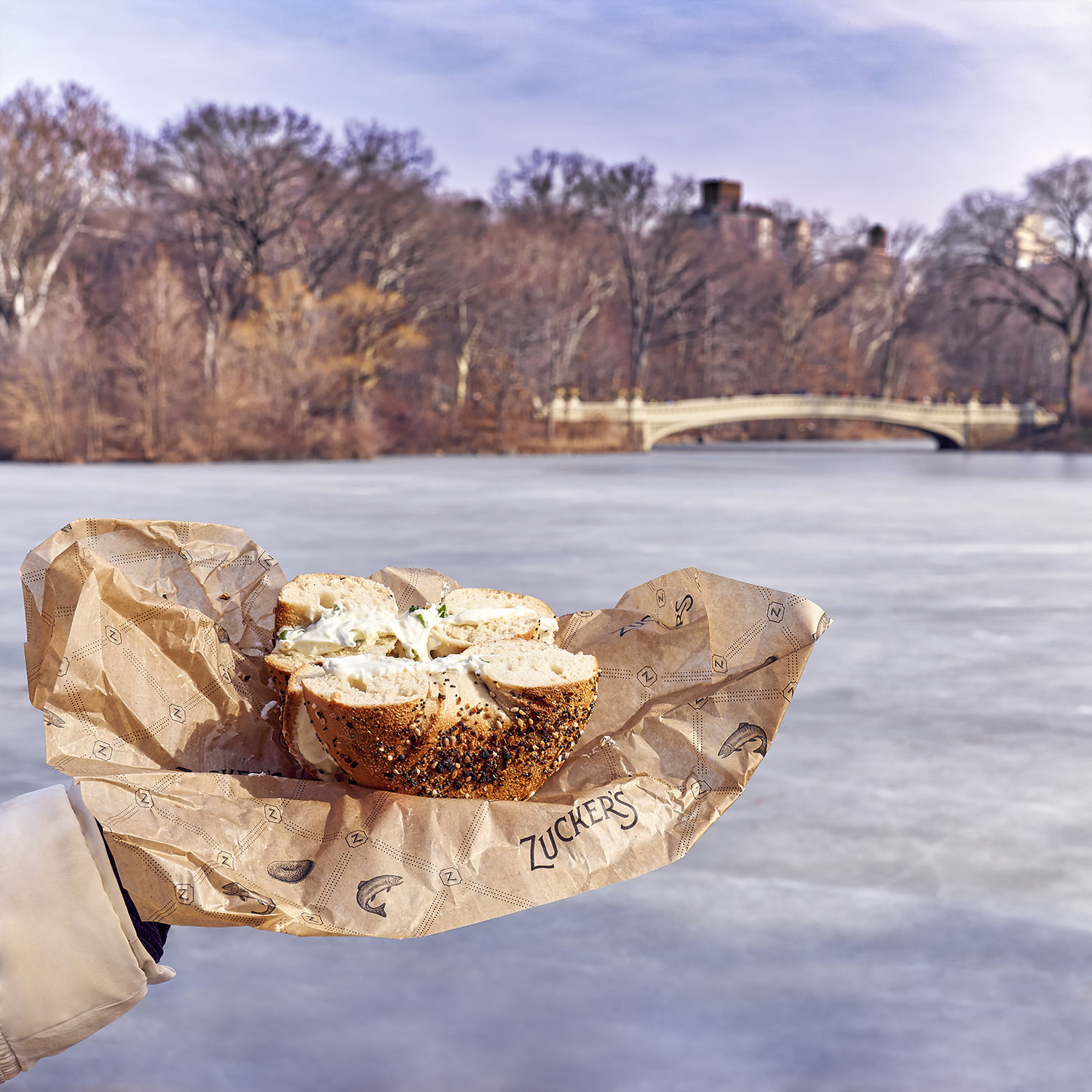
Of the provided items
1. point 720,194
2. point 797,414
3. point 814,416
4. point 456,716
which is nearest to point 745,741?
point 456,716

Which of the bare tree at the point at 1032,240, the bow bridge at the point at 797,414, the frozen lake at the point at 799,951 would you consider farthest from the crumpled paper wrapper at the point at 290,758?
the bare tree at the point at 1032,240

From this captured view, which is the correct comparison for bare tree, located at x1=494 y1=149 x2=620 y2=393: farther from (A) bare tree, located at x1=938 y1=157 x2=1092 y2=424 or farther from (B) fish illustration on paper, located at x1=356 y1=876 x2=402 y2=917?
(B) fish illustration on paper, located at x1=356 y1=876 x2=402 y2=917

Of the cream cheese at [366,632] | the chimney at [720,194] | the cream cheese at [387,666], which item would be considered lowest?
the cream cheese at [387,666]

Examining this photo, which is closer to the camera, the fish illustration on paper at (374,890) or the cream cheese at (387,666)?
the fish illustration on paper at (374,890)

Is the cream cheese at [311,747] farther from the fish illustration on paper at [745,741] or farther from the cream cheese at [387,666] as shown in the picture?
the fish illustration on paper at [745,741]

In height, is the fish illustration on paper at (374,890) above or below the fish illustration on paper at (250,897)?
below

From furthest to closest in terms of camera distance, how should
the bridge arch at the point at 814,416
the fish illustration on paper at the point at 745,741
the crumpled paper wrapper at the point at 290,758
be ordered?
the bridge arch at the point at 814,416
the fish illustration on paper at the point at 745,741
the crumpled paper wrapper at the point at 290,758

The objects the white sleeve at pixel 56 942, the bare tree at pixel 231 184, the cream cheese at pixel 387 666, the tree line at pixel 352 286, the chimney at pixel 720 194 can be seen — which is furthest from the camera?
the chimney at pixel 720 194

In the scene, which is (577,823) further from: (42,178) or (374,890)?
(42,178)
